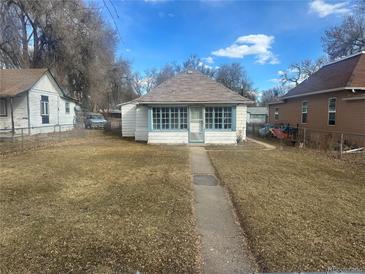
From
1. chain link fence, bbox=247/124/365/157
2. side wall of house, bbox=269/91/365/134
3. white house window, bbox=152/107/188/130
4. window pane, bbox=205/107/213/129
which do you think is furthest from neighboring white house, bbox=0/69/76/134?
side wall of house, bbox=269/91/365/134

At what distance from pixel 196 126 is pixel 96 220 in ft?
36.8

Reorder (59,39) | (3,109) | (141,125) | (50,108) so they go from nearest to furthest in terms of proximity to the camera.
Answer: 1. (141,125)
2. (3,109)
3. (50,108)
4. (59,39)

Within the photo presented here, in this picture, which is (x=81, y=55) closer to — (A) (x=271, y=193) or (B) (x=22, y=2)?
(B) (x=22, y=2)

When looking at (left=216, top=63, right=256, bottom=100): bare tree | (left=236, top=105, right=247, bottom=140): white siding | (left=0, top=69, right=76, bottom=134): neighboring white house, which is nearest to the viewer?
(left=236, top=105, right=247, bottom=140): white siding

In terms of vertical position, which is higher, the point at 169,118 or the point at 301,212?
the point at 169,118

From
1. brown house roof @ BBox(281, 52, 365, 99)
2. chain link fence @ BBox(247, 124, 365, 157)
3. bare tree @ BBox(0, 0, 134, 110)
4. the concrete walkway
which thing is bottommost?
the concrete walkway

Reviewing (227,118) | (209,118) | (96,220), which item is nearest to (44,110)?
(209,118)

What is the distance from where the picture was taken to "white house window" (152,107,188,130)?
49.8ft

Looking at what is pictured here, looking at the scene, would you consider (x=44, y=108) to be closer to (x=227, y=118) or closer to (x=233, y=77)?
(x=227, y=118)

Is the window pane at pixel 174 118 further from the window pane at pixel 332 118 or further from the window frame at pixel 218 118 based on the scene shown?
the window pane at pixel 332 118

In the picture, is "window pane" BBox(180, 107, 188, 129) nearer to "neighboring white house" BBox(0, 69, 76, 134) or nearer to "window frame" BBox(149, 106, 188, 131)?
"window frame" BBox(149, 106, 188, 131)

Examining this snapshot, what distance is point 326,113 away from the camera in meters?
16.2

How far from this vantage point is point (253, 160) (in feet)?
33.6

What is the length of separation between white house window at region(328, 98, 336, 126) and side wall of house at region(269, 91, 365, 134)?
0.22 metres
